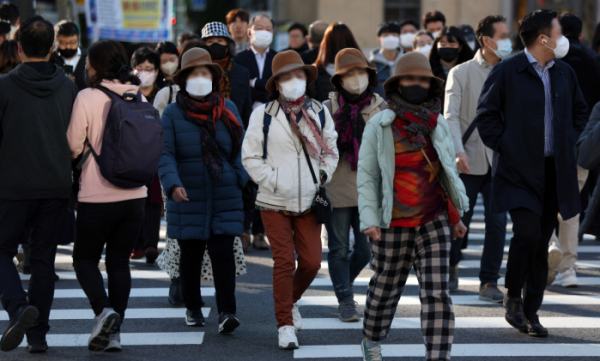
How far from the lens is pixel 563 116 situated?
6.00 meters

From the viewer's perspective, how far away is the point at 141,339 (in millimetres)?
6223

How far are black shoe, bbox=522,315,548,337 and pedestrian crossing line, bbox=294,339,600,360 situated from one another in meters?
0.19

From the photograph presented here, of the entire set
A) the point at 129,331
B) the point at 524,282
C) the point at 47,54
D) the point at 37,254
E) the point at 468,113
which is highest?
the point at 47,54

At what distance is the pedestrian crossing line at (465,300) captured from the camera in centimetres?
733

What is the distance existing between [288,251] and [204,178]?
88 centimetres

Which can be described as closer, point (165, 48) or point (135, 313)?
point (135, 313)

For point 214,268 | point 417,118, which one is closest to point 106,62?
point 214,268

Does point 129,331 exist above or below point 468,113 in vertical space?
below

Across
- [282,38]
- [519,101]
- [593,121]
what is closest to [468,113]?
[519,101]

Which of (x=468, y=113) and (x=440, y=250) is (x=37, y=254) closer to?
(x=440, y=250)

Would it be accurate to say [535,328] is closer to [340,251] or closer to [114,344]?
[340,251]

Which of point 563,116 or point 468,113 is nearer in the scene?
point 563,116

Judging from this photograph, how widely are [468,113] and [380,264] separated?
276 cm

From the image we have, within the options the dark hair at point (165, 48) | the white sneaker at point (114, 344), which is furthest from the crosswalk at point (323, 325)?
the dark hair at point (165, 48)
